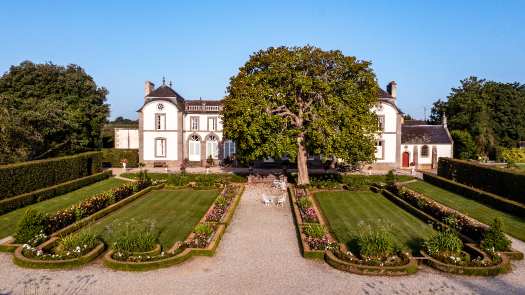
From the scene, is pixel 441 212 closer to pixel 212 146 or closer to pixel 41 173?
pixel 41 173

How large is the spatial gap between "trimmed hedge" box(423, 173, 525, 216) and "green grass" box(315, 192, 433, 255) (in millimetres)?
6156

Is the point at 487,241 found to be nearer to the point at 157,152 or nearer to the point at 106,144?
the point at 157,152

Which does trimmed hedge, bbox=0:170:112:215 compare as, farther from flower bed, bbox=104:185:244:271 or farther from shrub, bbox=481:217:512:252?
shrub, bbox=481:217:512:252

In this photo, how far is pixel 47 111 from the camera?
27.7 m

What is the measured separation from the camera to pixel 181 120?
38.3m

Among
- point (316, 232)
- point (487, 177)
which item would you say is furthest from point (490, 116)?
point (316, 232)

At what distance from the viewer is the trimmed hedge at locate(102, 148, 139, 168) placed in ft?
125

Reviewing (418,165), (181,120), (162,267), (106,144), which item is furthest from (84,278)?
(106,144)

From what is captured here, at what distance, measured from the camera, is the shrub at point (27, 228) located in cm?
1269

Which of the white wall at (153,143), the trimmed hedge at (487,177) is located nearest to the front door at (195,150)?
the white wall at (153,143)

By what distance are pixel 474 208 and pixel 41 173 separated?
97.3 ft

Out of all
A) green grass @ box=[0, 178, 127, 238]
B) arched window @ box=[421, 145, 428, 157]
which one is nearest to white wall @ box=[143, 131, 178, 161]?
green grass @ box=[0, 178, 127, 238]

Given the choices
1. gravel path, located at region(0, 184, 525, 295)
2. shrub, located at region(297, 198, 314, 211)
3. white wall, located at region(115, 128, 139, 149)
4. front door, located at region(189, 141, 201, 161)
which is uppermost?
white wall, located at region(115, 128, 139, 149)

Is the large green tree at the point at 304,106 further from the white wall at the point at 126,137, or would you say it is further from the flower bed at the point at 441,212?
the white wall at the point at 126,137
